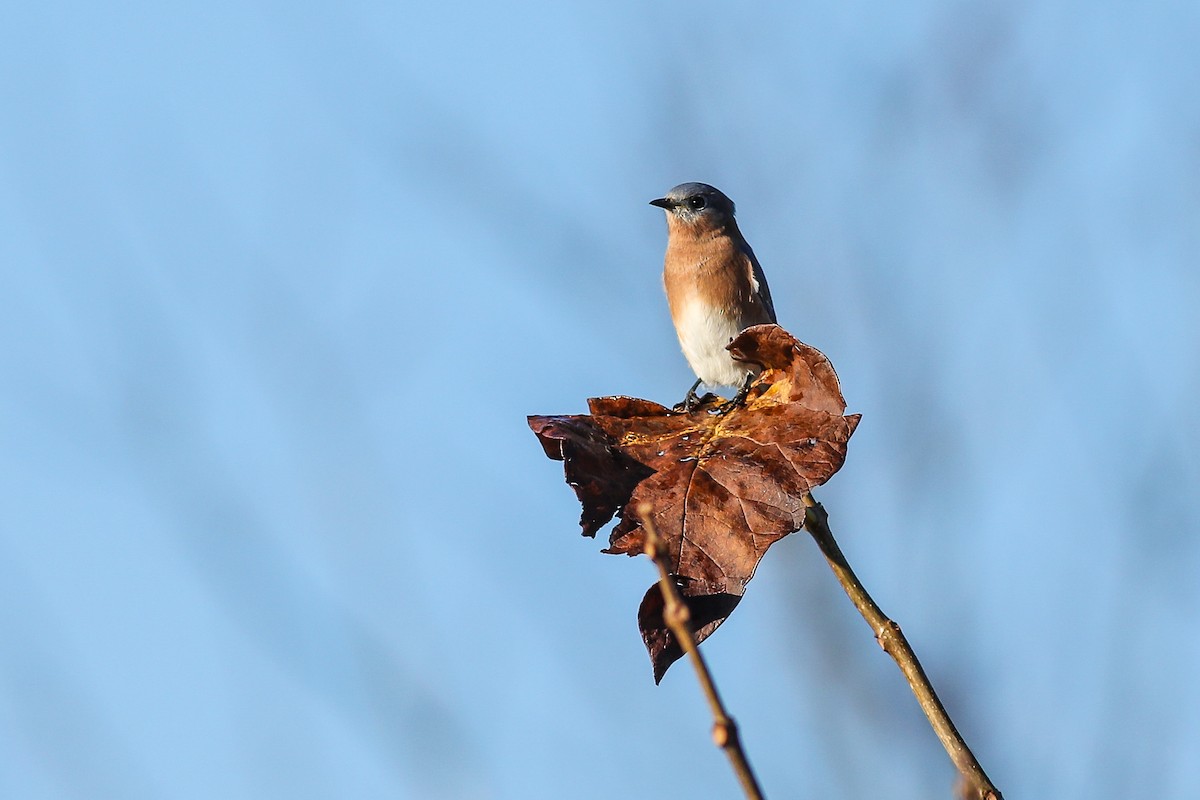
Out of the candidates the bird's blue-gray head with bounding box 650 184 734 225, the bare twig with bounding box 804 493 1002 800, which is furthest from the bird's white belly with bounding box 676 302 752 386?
the bare twig with bounding box 804 493 1002 800

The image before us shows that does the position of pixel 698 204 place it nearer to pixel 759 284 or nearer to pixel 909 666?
pixel 759 284

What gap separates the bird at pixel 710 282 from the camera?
17.8ft

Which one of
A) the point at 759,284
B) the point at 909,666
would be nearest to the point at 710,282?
the point at 759,284

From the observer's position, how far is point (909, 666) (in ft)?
5.82

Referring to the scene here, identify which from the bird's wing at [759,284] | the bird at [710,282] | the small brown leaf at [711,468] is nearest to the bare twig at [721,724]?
the small brown leaf at [711,468]

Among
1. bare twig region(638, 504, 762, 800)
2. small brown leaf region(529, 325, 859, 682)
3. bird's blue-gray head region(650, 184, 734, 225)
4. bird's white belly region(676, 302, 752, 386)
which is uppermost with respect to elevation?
bird's blue-gray head region(650, 184, 734, 225)

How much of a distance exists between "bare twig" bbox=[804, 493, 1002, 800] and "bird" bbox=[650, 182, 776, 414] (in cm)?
305

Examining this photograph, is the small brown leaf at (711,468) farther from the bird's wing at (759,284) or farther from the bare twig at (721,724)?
the bird's wing at (759,284)

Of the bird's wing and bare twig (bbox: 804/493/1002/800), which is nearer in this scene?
bare twig (bbox: 804/493/1002/800)

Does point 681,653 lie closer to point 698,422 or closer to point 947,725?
point 947,725

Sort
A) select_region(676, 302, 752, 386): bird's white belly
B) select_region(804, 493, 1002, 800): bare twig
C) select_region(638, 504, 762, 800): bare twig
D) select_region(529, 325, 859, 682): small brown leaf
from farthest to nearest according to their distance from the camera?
select_region(676, 302, 752, 386): bird's white belly < select_region(529, 325, 859, 682): small brown leaf < select_region(804, 493, 1002, 800): bare twig < select_region(638, 504, 762, 800): bare twig

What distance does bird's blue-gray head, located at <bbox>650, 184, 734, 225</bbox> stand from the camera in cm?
596

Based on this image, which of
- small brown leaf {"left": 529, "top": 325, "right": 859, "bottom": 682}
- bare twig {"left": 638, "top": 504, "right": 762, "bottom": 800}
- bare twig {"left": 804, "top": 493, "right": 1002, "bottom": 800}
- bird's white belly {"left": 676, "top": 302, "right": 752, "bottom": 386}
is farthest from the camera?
bird's white belly {"left": 676, "top": 302, "right": 752, "bottom": 386}

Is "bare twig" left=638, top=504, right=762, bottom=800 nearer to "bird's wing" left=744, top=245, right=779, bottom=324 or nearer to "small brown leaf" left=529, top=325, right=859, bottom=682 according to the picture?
"small brown leaf" left=529, top=325, right=859, bottom=682
